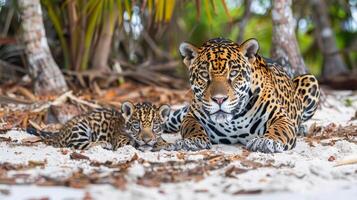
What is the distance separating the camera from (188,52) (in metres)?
7.83

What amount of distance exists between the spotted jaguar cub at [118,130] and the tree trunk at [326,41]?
8.42 metres

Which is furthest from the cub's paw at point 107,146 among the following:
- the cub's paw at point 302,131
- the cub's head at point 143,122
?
the cub's paw at point 302,131

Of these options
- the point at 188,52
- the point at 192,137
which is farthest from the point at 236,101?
the point at 188,52

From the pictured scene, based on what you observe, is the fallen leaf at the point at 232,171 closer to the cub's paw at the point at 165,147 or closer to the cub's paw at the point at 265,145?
the cub's paw at the point at 265,145

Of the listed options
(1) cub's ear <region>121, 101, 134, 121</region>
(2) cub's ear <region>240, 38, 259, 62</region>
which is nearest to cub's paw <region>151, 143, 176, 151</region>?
(1) cub's ear <region>121, 101, 134, 121</region>

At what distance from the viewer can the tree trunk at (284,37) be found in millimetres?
10648

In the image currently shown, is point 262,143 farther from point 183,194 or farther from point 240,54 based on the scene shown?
point 183,194

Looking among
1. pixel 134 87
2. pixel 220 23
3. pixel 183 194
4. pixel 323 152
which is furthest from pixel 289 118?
pixel 220 23

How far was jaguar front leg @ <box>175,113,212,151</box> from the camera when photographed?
7.59 meters

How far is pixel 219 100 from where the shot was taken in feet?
23.7

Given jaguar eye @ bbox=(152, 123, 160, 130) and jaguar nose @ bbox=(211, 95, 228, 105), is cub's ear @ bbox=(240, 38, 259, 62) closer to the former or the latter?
jaguar nose @ bbox=(211, 95, 228, 105)

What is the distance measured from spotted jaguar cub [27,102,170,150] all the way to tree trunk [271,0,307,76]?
3192 millimetres

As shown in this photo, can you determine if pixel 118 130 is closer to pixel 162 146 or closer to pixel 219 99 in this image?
pixel 162 146

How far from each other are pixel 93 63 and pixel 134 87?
72 centimetres
